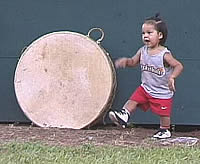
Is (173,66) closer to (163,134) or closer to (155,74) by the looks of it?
(155,74)

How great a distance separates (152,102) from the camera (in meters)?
6.73

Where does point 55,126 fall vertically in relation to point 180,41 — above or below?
below

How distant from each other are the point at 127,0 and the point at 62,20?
66cm

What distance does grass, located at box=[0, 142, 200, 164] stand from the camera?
217 inches

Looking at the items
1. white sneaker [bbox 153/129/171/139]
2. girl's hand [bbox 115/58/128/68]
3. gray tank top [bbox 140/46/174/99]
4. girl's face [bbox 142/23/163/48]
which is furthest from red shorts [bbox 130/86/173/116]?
girl's face [bbox 142/23/163/48]

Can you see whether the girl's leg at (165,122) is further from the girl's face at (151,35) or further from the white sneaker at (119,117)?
the girl's face at (151,35)

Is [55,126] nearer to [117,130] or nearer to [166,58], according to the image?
[117,130]

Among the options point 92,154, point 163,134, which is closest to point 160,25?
point 163,134

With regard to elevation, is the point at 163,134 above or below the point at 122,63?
below

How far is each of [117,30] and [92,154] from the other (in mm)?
1890

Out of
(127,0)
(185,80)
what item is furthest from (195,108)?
(127,0)

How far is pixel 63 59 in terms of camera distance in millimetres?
7184

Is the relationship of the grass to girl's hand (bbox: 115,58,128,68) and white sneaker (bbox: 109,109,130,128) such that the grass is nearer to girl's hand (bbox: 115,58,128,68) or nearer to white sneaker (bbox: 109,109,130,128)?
white sneaker (bbox: 109,109,130,128)

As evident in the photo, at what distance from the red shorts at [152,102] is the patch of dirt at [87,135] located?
260 millimetres
